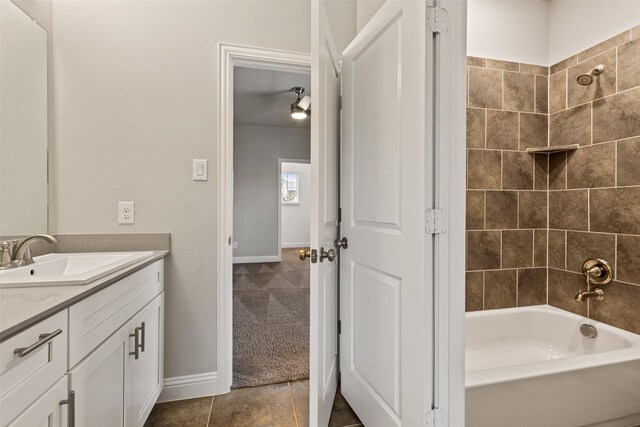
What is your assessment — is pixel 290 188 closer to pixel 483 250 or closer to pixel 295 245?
pixel 295 245

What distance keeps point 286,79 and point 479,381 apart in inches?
139

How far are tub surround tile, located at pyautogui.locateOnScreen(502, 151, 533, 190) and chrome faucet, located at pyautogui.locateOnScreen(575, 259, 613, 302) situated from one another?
0.62 meters

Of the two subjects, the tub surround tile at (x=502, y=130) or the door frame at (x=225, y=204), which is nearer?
the door frame at (x=225, y=204)

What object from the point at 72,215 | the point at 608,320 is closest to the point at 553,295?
the point at 608,320

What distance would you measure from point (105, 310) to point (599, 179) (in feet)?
8.91

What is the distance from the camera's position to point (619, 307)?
1834mm

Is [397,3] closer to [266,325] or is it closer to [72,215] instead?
[72,215]

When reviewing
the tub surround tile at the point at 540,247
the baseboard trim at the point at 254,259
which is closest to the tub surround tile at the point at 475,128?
the tub surround tile at the point at 540,247

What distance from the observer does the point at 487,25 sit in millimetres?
2145

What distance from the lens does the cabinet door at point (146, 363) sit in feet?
4.40

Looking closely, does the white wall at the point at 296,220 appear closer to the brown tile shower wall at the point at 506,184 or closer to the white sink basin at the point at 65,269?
the brown tile shower wall at the point at 506,184

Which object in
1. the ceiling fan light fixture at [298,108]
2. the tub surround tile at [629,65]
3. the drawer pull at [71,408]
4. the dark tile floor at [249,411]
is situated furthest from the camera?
the ceiling fan light fixture at [298,108]

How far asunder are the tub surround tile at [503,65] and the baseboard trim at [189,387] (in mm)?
2729

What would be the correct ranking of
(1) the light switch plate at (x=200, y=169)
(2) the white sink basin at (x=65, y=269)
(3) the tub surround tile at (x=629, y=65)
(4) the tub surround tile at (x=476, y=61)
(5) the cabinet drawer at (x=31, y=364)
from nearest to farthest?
(5) the cabinet drawer at (x=31, y=364), (2) the white sink basin at (x=65, y=269), (3) the tub surround tile at (x=629, y=65), (1) the light switch plate at (x=200, y=169), (4) the tub surround tile at (x=476, y=61)
